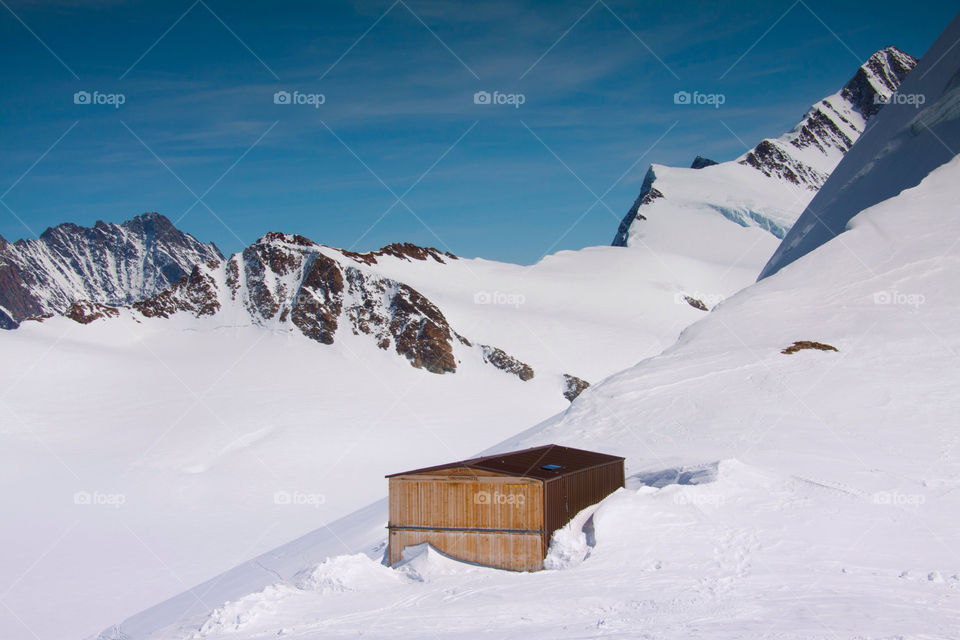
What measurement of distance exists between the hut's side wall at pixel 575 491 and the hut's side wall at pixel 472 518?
1.20ft

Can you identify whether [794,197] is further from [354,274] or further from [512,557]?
[512,557]

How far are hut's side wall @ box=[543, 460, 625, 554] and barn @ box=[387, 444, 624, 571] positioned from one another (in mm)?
28

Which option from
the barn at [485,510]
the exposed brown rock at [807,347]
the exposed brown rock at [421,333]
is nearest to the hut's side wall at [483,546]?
→ the barn at [485,510]

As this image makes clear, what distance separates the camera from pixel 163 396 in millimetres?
58656

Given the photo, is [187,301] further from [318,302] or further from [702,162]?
[702,162]

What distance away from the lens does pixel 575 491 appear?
24.7 m

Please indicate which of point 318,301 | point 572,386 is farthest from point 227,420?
point 572,386

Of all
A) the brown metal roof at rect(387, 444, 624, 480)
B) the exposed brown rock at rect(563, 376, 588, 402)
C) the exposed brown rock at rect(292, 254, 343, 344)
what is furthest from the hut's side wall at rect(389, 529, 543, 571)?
the exposed brown rock at rect(292, 254, 343, 344)

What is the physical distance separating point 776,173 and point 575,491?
466ft

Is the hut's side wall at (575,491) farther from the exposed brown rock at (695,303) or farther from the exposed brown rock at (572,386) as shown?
the exposed brown rock at (695,303)

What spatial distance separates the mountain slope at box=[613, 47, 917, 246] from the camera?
130 meters

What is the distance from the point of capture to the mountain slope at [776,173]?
130 meters

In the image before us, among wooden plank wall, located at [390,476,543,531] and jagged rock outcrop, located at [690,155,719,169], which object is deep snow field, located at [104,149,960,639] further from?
jagged rock outcrop, located at [690,155,719,169]
